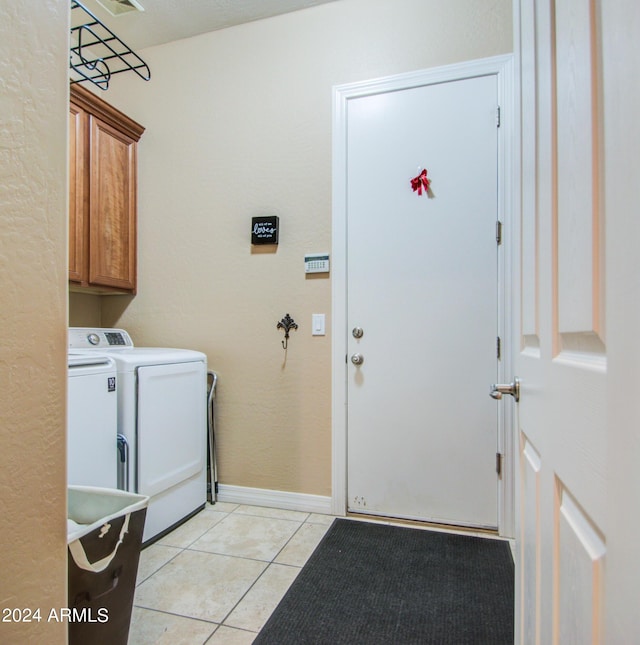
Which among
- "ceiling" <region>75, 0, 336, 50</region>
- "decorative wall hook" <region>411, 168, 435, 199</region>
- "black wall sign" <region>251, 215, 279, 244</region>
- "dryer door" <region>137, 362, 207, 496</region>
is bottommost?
"dryer door" <region>137, 362, 207, 496</region>

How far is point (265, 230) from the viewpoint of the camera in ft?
8.11

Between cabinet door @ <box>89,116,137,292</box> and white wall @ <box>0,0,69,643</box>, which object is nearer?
white wall @ <box>0,0,69,643</box>

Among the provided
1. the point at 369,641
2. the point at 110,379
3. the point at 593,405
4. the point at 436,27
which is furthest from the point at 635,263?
the point at 436,27

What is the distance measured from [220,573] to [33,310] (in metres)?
1.52

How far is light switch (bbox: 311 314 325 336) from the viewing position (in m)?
2.40

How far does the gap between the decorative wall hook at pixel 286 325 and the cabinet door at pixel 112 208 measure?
1.07 meters

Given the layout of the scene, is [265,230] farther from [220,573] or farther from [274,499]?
[220,573]

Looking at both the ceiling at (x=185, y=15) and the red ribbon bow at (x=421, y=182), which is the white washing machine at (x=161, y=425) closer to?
the red ribbon bow at (x=421, y=182)

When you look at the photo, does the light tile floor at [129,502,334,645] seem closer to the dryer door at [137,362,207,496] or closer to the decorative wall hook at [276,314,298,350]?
the dryer door at [137,362,207,496]

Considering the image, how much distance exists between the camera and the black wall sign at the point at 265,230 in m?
2.46

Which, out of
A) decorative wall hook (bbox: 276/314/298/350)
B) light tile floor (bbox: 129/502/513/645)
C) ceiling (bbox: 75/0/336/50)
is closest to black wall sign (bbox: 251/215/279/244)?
decorative wall hook (bbox: 276/314/298/350)

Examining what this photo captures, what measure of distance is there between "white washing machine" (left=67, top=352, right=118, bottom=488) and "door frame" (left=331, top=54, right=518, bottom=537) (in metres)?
1.12

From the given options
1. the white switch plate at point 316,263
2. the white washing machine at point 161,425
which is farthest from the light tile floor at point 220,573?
the white switch plate at point 316,263

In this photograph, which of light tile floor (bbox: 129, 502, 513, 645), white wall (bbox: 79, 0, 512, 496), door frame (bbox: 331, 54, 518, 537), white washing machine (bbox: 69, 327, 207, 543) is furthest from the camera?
white wall (bbox: 79, 0, 512, 496)
